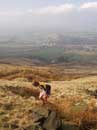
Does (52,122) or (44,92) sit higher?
(44,92)

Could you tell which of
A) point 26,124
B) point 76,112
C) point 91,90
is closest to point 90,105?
point 76,112

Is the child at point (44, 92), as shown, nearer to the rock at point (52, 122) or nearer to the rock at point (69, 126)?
the rock at point (52, 122)

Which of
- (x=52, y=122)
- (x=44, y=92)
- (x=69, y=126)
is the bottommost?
(x=69, y=126)

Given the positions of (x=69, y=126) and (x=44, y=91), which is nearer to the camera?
(x=69, y=126)

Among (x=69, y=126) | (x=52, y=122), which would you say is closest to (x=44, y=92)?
(x=52, y=122)

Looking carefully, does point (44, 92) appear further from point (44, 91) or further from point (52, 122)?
point (52, 122)

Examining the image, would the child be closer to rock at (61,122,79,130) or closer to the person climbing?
the person climbing

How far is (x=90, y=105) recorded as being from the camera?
2328cm

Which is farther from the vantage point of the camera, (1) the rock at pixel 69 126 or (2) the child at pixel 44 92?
(2) the child at pixel 44 92

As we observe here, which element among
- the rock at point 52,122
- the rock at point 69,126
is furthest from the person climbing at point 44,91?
the rock at point 69,126

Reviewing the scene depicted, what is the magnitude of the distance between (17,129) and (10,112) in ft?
9.11

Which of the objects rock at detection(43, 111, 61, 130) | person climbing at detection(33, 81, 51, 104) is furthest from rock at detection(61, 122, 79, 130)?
person climbing at detection(33, 81, 51, 104)

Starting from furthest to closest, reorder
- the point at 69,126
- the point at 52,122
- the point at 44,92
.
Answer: the point at 44,92 → the point at 52,122 → the point at 69,126

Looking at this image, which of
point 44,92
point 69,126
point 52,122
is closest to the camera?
point 69,126
